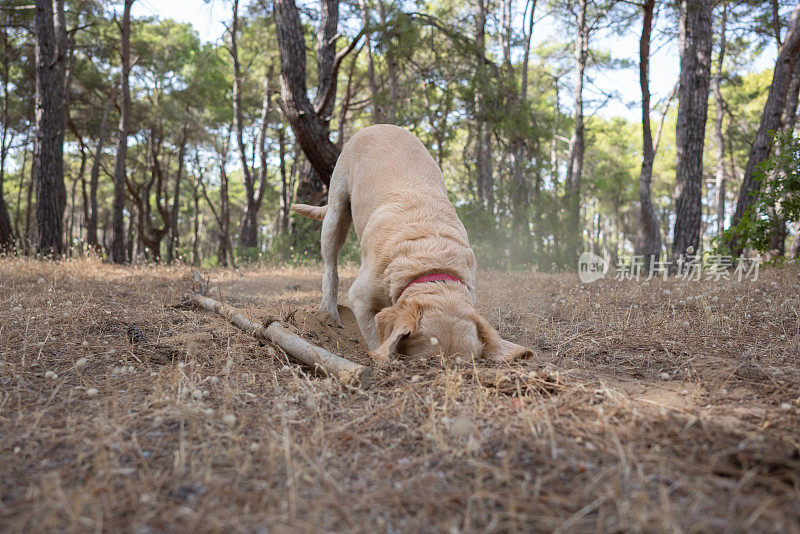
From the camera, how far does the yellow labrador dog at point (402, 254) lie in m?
3.09

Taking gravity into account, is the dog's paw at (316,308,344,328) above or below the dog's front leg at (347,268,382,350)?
below

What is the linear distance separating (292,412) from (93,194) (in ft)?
69.2

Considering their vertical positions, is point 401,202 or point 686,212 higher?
Answer: point 686,212

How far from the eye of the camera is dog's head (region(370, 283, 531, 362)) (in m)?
3.02

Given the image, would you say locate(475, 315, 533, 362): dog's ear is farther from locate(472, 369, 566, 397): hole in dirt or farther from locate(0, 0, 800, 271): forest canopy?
locate(0, 0, 800, 271): forest canopy

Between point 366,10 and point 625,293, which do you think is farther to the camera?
point 366,10

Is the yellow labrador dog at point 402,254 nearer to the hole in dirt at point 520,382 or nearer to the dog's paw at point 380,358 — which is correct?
the dog's paw at point 380,358

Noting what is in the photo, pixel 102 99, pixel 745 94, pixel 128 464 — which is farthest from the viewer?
pixel 745 94

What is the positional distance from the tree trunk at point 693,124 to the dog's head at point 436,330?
8801 mm

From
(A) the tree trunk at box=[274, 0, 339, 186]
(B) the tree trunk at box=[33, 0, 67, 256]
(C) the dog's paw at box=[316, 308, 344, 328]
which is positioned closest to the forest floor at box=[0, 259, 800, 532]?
(C) the dog's paw at box=[316, 308, 344, 328]

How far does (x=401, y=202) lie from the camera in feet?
13.2

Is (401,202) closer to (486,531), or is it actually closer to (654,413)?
(654,413)

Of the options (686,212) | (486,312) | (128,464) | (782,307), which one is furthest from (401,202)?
(686,212)

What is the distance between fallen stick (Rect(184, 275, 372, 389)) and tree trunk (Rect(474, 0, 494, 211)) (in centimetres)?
949
